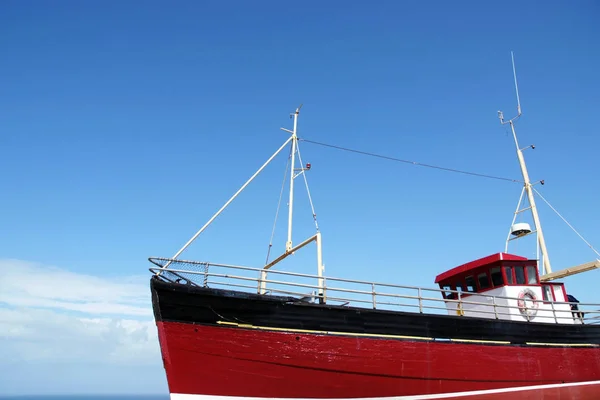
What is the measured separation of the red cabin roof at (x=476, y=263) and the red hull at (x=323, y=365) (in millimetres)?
3603

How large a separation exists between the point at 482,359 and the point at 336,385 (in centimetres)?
547

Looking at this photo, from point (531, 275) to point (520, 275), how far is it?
0.66 m

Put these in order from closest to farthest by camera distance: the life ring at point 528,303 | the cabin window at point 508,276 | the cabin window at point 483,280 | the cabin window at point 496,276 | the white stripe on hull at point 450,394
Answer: the white stripe on hull at point 450,394 → the life ring at point 528,303 → the cabin window at point 508,276 → the cabin window at point 496,276 → the cabin window at point 483,280

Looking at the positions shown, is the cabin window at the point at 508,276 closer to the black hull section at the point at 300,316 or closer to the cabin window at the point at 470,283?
the cabin window at the point at 470,283

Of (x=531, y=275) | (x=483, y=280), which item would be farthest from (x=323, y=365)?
(x=531, y=275)

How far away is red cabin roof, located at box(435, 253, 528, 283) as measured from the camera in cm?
1720

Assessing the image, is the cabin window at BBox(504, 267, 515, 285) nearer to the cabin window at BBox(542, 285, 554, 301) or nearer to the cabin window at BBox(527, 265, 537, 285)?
the cabin window at BBox(527, 265, 537, 285)

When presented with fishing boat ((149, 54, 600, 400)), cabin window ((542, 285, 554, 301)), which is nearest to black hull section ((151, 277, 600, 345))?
fishing boat ((149, 54, 600, 400))

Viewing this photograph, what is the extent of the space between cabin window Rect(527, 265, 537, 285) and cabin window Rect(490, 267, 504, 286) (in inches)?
49.6

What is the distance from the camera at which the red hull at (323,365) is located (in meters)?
10.8

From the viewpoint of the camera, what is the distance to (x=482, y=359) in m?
14.0

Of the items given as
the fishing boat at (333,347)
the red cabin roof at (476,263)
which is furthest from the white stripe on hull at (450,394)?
the red cabin roof at (476,263)

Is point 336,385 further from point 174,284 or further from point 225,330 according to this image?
point 174,284

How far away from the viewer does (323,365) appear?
1162cm
